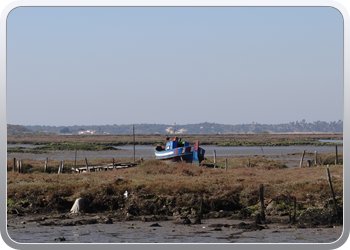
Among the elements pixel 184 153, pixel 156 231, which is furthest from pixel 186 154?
pixel 156 231

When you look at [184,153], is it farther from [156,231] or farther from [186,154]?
[156,231]

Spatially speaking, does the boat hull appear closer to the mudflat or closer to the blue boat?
the blue boat

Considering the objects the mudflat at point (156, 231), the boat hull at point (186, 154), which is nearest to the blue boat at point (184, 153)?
the boat hull at point (186, 154)

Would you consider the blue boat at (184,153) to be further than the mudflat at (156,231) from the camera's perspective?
Yes

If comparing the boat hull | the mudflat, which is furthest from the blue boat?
the mudflat

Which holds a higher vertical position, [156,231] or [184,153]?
[184,153]

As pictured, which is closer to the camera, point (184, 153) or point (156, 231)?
point (156, 231)

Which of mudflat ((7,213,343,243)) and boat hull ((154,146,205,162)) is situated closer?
mudflat ((7,213,343,243))

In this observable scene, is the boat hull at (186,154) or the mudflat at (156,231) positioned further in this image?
the boat hull at (186,154)

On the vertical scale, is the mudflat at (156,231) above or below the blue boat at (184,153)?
below

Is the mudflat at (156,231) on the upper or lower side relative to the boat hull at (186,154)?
lower

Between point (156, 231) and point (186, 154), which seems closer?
point (156, 231)

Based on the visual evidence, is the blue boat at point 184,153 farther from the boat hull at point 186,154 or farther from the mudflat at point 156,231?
the mudflat at point 156,231
